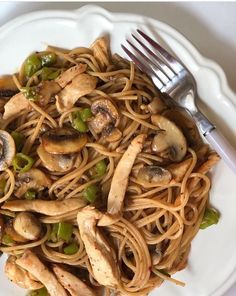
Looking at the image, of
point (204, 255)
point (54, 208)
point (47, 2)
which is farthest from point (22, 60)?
point (204, 255)

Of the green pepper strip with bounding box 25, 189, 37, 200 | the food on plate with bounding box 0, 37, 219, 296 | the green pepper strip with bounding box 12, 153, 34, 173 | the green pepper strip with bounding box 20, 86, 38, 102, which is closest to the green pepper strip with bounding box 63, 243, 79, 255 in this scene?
the food on plate with bounding box 0, 37, 219, 296

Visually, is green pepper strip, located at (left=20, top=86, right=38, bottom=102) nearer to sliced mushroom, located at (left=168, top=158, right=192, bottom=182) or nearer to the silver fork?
the silver fork

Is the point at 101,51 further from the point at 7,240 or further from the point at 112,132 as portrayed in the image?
the point at 7,240

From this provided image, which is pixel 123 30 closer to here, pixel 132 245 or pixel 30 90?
pixel 30 90

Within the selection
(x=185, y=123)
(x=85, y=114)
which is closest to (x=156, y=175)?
(x=185, y=123)

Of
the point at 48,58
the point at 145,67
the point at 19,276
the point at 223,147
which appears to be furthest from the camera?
the point at 19,276

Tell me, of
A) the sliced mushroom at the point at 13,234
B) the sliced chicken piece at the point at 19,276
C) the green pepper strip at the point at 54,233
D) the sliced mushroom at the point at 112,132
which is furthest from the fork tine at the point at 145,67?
the sliced chicken piece at the point at 19,276

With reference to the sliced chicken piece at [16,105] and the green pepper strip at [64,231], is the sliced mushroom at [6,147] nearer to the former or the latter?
the sliced chicken piece at [16,105]
